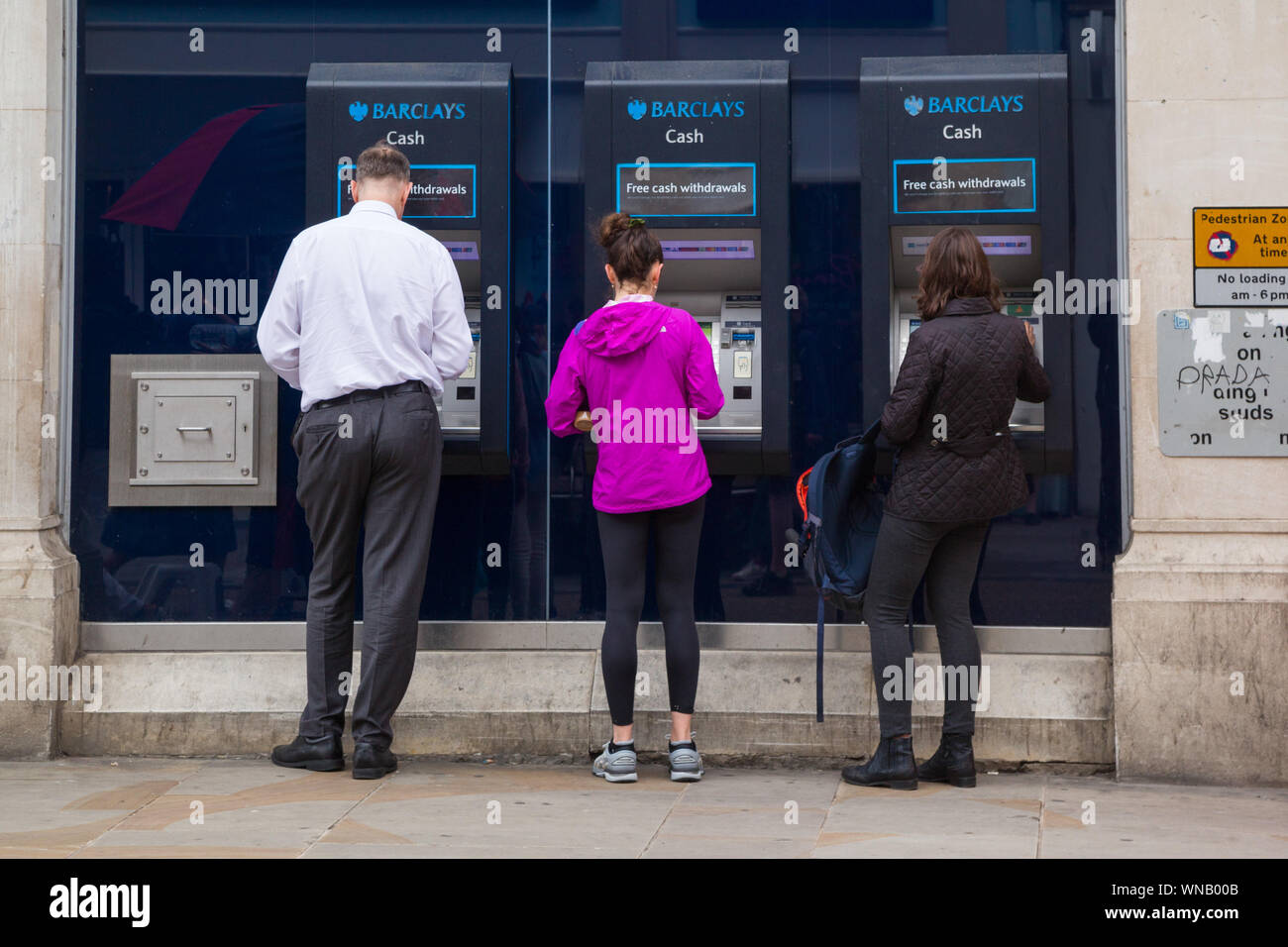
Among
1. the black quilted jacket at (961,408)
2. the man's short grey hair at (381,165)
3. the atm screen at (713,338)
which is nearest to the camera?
the black quilted jacket at (961,408)

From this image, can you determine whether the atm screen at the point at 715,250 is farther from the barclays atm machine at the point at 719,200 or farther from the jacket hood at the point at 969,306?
the jacket hood at the point at 969,306

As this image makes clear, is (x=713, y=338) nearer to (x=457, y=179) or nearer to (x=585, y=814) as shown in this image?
(x=457, y=179)

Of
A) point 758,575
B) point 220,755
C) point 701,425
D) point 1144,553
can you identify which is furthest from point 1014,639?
point 220,755

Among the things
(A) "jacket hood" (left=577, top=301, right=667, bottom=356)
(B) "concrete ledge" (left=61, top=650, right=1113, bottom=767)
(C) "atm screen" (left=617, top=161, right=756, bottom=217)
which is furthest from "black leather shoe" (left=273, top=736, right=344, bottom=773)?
(C) "atm screen" (left=617, top=161, right=756, bottom=217)

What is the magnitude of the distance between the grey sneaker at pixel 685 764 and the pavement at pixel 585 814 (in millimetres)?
39

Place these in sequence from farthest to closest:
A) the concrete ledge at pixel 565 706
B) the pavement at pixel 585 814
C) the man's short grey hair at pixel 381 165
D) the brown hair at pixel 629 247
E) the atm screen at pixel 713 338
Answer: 1. the atm screen at pixel 713 338
2. the concrete ledge at pixel 565 706
3. the man's short grey hair at pixel 381 165
4. the brown hair at pixel 629 247
5. the pavement at pixel 585 814

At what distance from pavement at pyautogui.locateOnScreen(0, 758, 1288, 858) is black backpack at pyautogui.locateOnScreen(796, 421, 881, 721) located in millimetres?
653

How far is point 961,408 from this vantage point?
4.95 metres

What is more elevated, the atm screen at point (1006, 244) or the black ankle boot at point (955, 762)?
the atm screen at point (1006, 244)

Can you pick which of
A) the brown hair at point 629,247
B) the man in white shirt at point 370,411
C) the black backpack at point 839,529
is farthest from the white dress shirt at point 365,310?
the black backpack at point 839,529

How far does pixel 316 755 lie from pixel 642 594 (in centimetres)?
127

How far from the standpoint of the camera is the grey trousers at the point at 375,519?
5.03 meters

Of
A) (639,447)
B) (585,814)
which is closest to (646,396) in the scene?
(639,447)

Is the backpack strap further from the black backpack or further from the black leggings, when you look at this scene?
the black leggings
